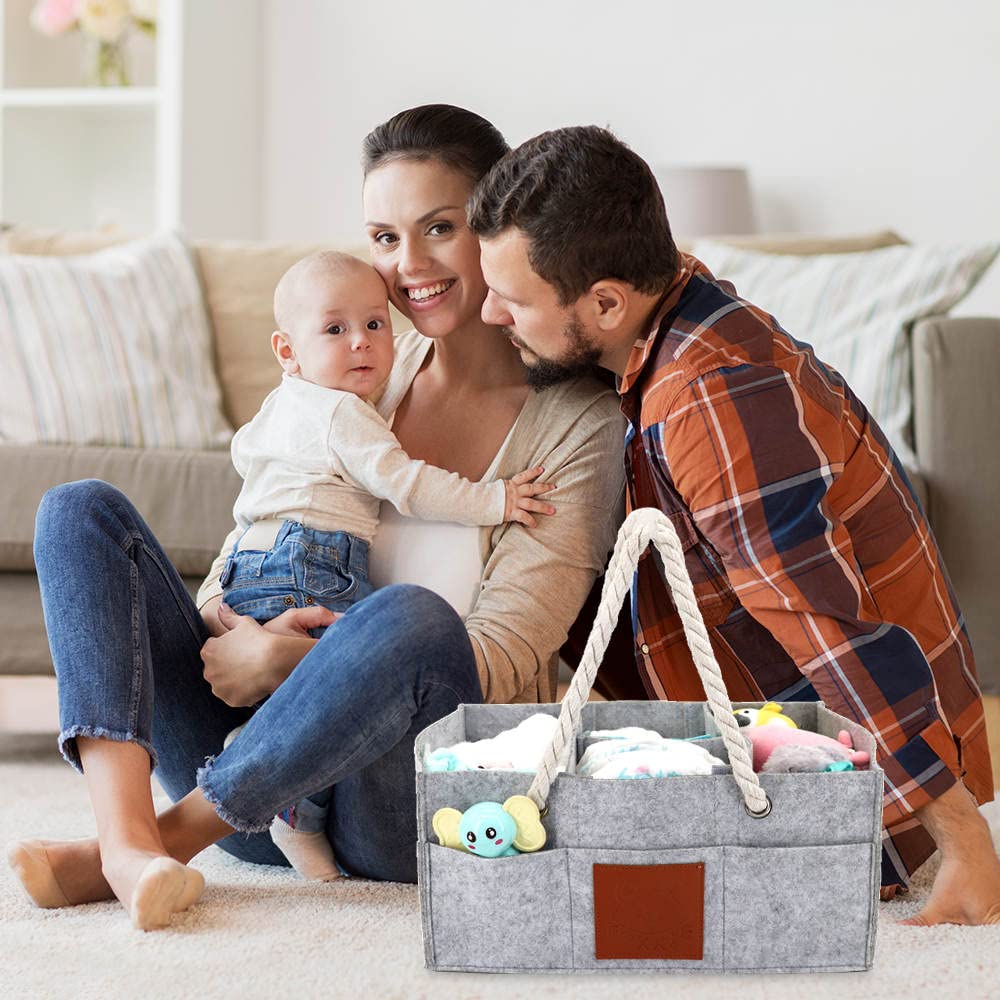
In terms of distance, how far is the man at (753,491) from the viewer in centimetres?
122

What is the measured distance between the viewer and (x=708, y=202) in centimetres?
351

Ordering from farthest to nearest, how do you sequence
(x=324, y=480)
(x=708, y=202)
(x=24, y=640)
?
(x=708, y=202) < (x=24, y=640) < (x=324, y=480)

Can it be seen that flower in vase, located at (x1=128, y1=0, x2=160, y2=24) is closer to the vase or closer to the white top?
the vase

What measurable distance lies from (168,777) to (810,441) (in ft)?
2.57

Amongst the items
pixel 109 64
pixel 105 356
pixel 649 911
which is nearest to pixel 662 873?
pixel 649 911

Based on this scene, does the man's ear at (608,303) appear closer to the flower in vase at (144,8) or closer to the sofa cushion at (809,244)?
the sofa cushion at (809,244)

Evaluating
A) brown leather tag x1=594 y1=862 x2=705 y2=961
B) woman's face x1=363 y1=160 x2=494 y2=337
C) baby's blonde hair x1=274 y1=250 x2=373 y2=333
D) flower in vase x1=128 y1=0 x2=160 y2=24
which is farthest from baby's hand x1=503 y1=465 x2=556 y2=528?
flower in vase x1=128 y1=0 x2=160 y2=24

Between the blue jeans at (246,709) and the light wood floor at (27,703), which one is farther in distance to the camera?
the light wood floor at (27,703)

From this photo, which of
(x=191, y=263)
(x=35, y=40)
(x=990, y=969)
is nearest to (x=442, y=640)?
(x=990, y=969)

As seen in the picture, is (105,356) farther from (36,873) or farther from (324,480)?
(36,873)

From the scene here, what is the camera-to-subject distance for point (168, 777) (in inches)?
57.2

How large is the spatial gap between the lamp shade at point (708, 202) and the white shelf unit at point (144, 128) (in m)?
1.37

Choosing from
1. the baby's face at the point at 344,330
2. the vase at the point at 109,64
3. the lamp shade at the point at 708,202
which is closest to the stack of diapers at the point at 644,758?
the baby's face at the point at 344,330

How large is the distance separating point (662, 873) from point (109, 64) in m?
3.75
